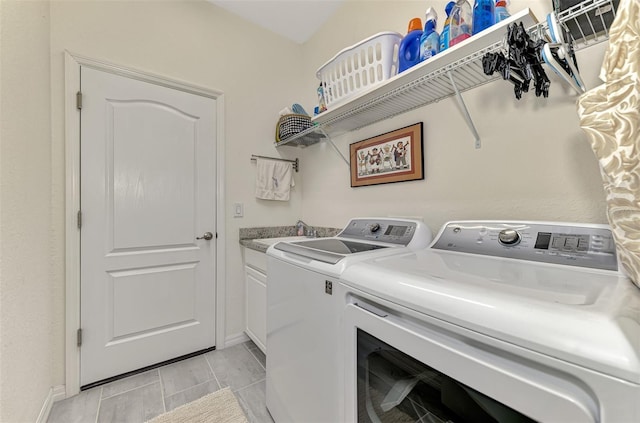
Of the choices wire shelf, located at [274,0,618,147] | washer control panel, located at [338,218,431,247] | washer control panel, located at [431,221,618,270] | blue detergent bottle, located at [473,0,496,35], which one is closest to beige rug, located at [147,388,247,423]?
washer control panel, located at [338,218,431,247]

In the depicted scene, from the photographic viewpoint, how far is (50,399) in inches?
58.8

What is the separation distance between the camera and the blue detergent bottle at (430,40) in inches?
45.0

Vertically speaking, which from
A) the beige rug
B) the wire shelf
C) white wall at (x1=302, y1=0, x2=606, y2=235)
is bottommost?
the beige rug

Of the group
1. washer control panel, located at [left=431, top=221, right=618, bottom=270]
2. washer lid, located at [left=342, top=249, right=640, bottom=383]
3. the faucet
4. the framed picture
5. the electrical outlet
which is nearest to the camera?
washer lid, located at [left=342, top=249, right=640, bottom=383]

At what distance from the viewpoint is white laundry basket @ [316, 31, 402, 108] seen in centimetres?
133

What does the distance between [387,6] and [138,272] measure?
2497 millimetres

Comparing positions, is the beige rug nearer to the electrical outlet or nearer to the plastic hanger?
the electrical outlet

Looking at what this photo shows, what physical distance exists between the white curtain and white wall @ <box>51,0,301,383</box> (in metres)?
2.12

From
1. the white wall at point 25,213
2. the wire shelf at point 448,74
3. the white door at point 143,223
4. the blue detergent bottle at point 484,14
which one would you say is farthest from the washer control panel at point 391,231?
the white wall at point 25,213

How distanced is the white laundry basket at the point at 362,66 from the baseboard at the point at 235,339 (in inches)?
77.9

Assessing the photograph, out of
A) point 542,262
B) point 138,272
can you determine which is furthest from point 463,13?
point 138,272

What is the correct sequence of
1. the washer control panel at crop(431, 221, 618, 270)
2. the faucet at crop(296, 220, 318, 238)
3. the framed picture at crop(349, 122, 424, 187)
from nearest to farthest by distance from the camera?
the washer control panel at crop(431, 221, 618, 270) < the framed picture at crop(349, 122, 424, 187) < the faucet at crop(296, 220, 318, 238)

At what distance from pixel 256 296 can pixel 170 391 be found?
750 millimetres

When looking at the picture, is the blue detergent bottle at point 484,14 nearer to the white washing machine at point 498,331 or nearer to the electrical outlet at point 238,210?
the white washing machine at point 498,331
